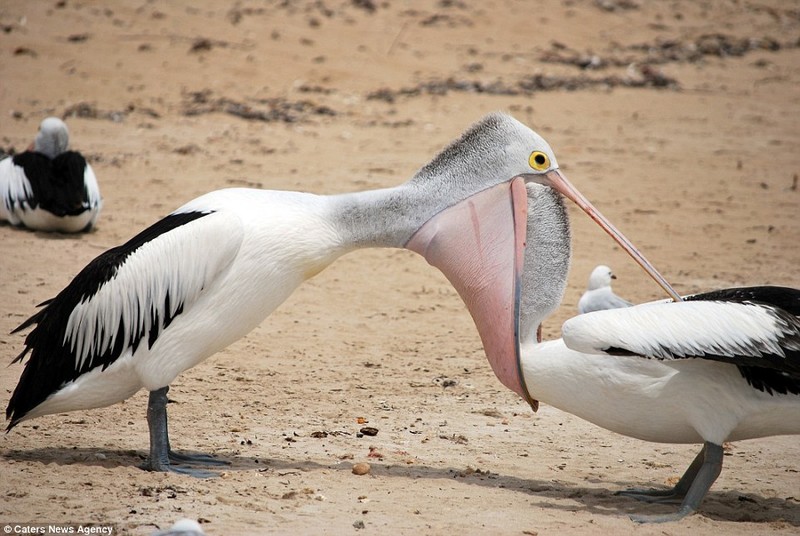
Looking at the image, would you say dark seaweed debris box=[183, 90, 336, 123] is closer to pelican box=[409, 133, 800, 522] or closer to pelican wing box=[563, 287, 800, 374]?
pelican box=[409, 133, 800, 522]

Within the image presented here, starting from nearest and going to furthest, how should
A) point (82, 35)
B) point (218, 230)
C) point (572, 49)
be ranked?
point (218, 230)
point (82, 35)
point (572, 49)

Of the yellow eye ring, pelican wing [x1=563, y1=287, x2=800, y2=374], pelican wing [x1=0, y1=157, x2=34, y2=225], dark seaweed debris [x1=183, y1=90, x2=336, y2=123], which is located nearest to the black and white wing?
pelican wing [x1=563, y1=287, x2=800, y2=374]

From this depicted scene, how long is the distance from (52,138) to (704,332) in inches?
232

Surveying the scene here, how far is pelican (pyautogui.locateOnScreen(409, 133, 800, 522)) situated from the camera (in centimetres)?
376

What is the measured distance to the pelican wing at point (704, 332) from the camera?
3.69m

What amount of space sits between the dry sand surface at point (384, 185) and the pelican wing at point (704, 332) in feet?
2.13

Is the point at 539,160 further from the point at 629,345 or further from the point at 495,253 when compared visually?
the point at 629,345

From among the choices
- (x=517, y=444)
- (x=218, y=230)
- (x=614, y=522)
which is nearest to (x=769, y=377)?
(x=614, y=522)

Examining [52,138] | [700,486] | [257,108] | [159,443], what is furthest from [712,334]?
[257,108]

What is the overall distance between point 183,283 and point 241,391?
4.24ft

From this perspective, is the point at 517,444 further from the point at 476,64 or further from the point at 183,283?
the point at 476,64

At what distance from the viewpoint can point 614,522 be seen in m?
3.86

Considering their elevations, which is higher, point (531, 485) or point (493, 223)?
point (493, 223)

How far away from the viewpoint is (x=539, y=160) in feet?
14.0
